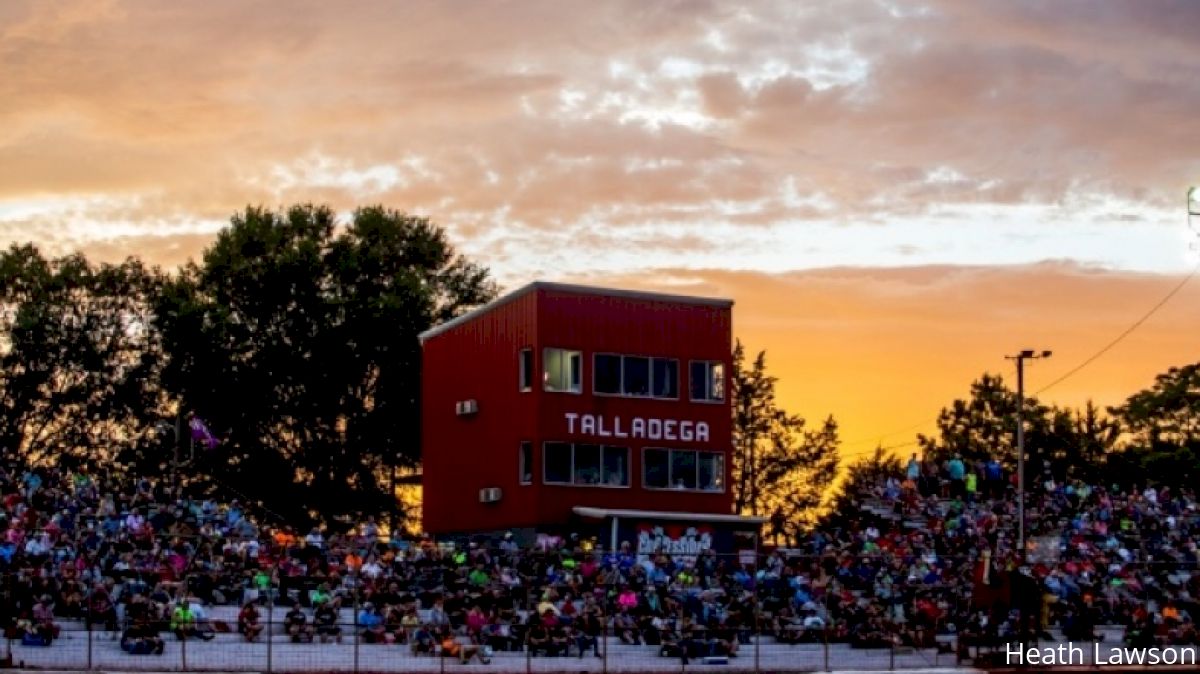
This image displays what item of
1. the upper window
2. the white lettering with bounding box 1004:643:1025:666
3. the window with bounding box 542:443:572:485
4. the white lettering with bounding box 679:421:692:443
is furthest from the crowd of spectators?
the white lettering with bounding box 679:421:692:443

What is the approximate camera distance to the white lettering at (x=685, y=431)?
6088 centimetres

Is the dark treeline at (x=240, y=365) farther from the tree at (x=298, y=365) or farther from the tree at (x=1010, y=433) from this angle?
the tree at (x=1010, y=433)

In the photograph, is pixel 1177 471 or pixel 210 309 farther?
pixel 1177 471

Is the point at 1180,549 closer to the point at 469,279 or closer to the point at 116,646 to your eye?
the point at 116,646

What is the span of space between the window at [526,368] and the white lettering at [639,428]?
359 centimetres

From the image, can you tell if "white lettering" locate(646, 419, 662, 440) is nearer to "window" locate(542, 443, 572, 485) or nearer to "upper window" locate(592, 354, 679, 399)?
"upper window" locate(592, 354, 679, 399)

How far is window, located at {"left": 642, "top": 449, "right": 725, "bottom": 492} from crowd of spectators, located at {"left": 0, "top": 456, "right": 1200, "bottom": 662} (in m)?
13.3

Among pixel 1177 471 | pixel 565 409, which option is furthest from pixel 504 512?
pixel 1177 471

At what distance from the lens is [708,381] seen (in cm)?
6175

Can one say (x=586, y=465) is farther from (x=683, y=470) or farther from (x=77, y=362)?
(x=77, y=362)

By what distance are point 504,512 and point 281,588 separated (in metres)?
18.8

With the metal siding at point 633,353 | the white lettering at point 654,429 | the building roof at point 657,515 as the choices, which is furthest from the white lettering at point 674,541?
the white lettering at point 654,429

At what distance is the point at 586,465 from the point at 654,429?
268 cm

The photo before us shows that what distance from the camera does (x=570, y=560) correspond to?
43.2 meters
